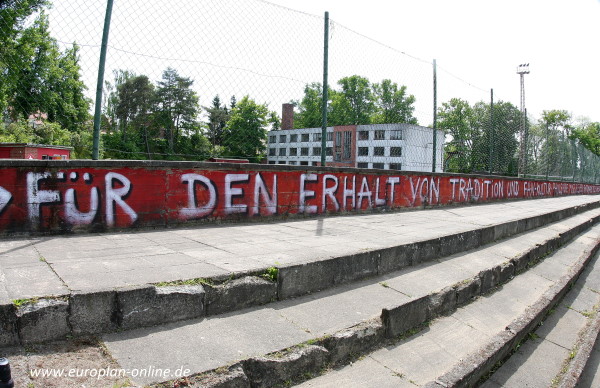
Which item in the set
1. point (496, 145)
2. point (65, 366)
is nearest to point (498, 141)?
point (496, 145)

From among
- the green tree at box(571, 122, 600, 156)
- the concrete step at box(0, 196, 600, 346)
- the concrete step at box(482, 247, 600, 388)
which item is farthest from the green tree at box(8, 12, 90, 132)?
the green tree at box(571, 122, 600, 156)

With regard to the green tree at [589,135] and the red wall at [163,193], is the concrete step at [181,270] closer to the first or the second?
the red wall at [163,193]

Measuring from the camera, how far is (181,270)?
318cm

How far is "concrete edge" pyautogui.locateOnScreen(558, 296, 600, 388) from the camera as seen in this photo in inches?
137

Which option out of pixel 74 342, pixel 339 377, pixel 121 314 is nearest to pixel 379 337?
pixel 339 377

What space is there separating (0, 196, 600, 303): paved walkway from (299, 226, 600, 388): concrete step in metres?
1.15

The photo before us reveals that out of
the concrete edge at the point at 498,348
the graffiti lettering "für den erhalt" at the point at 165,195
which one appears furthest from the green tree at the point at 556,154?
the concrete edge at the point at 498,348

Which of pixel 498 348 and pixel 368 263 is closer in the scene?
pixel 498 348

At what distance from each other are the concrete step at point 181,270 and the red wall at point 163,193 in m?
0.36

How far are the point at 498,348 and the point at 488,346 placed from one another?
9 centimetres

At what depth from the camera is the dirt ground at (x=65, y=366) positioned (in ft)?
6.43

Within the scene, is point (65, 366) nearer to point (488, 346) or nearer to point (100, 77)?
point (488, 346)

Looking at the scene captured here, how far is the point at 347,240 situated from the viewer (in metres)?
5.06

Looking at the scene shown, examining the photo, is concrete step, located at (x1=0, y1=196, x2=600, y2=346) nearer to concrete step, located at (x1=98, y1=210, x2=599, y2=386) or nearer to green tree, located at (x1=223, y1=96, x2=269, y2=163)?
concrete step, located at (x1=98, y1=210, x2=599, y2=386)
